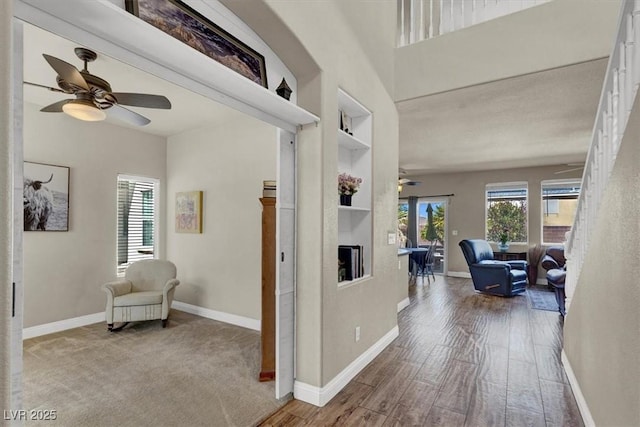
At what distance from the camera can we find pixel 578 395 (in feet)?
7.59

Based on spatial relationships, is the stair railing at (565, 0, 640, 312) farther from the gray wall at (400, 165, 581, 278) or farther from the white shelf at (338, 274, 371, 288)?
the gray wall at (400, 165, 581, 278)

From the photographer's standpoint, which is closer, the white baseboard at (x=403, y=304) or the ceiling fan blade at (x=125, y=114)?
the ceiling fan blade at (x=125, y=114)

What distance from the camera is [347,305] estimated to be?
2670 millimetres

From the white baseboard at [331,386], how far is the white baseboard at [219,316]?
4.98 feet

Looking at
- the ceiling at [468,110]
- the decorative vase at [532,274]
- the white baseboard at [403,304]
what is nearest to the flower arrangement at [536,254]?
the decorative vase at [532,274]

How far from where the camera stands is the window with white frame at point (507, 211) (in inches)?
296

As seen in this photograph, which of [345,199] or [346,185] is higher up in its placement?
[346,185]

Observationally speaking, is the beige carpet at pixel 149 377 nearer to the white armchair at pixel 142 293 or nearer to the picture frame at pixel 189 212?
the white armchair at pixel 142 293

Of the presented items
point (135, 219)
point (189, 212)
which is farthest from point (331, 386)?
point (135, 219)

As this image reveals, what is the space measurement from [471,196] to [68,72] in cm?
807

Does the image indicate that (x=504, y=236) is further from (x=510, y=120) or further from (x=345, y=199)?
(x=345, y=199)

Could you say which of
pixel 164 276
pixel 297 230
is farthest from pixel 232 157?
pixel 297 230

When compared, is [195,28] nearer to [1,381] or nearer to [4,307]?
[4,307]

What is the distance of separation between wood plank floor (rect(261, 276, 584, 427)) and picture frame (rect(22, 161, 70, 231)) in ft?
11.4
